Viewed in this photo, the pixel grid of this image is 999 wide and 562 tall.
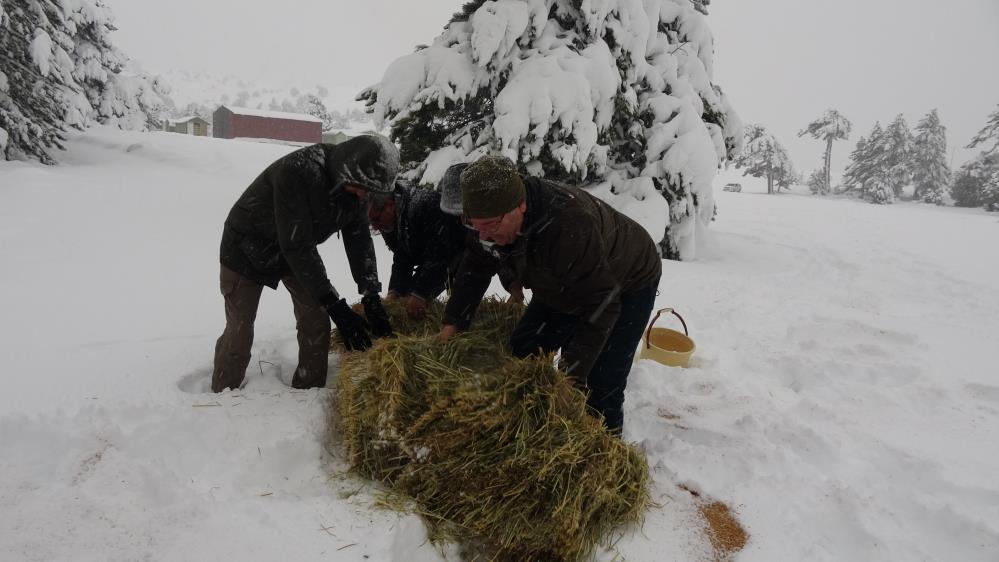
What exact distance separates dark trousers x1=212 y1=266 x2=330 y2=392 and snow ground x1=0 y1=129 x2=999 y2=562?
0.51 feet

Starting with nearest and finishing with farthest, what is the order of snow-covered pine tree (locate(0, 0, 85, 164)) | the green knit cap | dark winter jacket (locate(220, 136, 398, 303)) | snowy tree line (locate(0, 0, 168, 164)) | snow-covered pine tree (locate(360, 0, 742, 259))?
the green knit cap < dark winter jacket (locate(220, 136, 398, 303)) < snow-covered pine tree (locate(360, 0, 742, 259)) < snow-covered pine tree (locate(0, 0, 85, 164)) < snowy tree line (locate(0, 0, 168, 164))

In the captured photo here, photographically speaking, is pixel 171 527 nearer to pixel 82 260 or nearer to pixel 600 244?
pixel 600 244

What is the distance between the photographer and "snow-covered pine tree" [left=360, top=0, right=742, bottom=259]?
18.8ft

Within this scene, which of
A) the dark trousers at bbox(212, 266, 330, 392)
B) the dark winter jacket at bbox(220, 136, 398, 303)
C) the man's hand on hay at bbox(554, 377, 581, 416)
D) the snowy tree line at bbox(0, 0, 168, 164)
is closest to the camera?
the man's hand on hay at bbox(554, 377, 581, 416)

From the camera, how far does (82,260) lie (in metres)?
5.46

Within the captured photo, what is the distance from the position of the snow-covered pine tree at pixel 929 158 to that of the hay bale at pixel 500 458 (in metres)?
47.6

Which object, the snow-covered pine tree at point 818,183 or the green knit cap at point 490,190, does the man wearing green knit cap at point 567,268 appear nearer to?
the green knit cap at point 490,190

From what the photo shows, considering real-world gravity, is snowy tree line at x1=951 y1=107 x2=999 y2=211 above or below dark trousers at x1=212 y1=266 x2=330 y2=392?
above

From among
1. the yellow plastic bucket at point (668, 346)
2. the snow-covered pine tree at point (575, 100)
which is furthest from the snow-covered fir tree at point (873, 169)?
the yellow plastic bucket at point (668, 346)

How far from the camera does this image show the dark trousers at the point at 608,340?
2377 millimetres

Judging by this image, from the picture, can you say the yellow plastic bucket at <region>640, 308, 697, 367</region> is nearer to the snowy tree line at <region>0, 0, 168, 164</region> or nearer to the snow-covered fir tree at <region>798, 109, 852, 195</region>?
the snowy tree line at <region>0, 0, 168, 164</region>

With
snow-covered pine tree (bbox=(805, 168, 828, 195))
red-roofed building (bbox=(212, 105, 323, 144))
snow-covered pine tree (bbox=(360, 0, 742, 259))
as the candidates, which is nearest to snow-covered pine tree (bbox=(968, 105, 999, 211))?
snow-covered pine tree (bbox=(805, 168, 828, 195))

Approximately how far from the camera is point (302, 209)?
2.38 m

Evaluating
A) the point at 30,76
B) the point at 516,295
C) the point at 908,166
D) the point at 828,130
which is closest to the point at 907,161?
the point at 908,166
